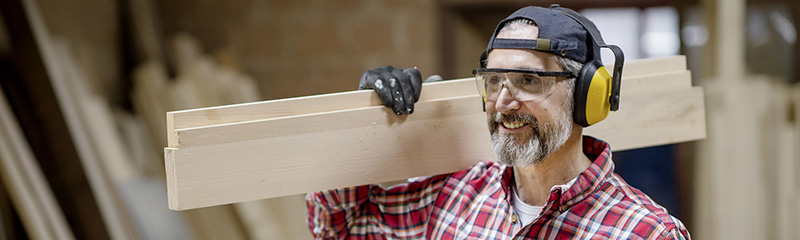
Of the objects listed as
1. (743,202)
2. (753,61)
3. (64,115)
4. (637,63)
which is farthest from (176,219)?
(753,61)

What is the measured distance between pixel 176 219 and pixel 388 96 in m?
2.08

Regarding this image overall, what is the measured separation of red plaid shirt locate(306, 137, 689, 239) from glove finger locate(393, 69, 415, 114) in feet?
0.82

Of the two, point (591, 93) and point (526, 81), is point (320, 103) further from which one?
point (591, 93)

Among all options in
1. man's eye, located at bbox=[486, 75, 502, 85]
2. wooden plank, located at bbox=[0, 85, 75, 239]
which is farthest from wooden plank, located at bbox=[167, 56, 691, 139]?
wooden plank, located at bbox=[0, 85, 75, 239]

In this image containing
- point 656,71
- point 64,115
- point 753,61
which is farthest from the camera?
point 753,61

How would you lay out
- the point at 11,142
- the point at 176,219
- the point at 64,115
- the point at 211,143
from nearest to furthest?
1. the point at 211,143
2. the point at 11,142
3. the point at 64,115
4. the point at 176,219

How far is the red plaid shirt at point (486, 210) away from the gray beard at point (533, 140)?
0.27 ft

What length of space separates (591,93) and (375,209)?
0.66 m

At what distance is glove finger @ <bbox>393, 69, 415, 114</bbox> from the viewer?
1.82m

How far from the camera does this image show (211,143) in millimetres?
1623

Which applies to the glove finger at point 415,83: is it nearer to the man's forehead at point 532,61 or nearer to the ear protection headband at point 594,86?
the man's forehead at point 532,61

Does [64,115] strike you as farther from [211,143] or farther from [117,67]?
[211,143]

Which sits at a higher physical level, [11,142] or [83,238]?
[11,142]

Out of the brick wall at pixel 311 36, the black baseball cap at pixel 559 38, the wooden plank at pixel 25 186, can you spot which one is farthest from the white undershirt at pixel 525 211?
the brick wall at pixel 311 36
